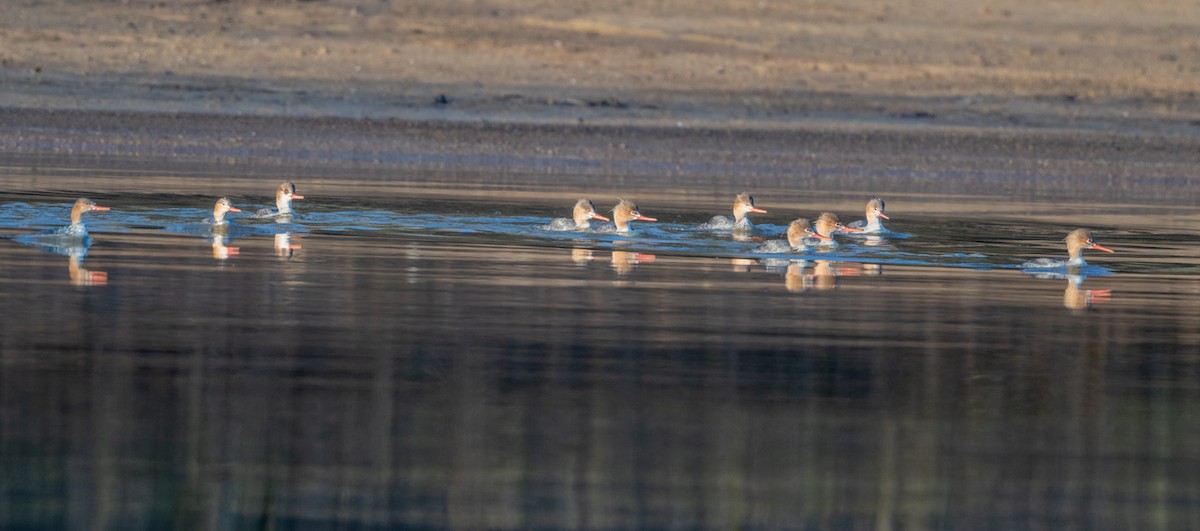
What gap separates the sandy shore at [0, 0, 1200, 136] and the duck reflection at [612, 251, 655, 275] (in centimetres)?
1690

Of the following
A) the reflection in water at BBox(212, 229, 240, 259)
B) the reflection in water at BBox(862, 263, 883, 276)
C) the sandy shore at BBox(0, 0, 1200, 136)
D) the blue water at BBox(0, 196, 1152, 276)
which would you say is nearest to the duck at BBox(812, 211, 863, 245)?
the blue water at BBox(0, 196, 1152, 276)

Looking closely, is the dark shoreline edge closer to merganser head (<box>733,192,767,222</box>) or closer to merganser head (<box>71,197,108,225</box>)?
merganser head (<box>733,192,767,222</box>)

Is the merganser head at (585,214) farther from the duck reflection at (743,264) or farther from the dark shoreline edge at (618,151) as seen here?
the dark shoreline edge at (618,151)

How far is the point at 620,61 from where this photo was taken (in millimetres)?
38469

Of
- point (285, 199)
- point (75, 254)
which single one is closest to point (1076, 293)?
point (75, 254)

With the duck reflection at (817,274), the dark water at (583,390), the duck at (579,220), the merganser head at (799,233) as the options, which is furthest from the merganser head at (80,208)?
the merganser head at (799,233)

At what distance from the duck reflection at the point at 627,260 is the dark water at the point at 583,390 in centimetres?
9

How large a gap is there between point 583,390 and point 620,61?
29865 millimetres

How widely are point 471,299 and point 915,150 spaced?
64.8 feet

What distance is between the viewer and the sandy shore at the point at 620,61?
34594mm

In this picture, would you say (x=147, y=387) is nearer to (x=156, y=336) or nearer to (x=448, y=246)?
(x=156, y=336)

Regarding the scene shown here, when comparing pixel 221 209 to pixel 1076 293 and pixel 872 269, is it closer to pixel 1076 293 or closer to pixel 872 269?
pixel 872 269

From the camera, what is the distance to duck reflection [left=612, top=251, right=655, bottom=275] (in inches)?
586

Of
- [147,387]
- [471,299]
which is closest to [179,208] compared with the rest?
[471,299]
